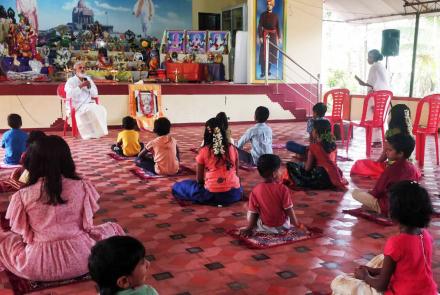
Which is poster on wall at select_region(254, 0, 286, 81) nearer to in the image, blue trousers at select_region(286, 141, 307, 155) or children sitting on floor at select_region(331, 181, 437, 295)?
blue trousers at select_region(286, 141, 307, 155)

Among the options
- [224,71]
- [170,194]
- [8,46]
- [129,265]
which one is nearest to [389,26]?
[224,71]

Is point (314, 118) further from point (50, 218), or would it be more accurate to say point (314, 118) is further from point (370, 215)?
point (50, 218)

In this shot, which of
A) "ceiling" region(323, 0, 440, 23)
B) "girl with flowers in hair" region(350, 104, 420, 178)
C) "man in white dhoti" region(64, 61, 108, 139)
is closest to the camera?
"girl with flowers in hair" region(350, 104, 420, 178)

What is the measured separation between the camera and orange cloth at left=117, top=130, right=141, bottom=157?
657cm

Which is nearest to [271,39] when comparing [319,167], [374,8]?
[374,8]

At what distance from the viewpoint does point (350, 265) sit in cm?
303

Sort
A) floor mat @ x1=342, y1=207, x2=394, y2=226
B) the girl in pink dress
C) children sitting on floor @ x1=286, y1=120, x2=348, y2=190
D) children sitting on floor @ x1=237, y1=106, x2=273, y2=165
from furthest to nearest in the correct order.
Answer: children sitting on floor @ x1=237, y1=106, x2=273, y2=165, children sitting on floor @ x1=286, y1=120, x2=348, y2=190, floor mat @ x1=342, y1=207, x2=394, y2=226, the girl in pink dress

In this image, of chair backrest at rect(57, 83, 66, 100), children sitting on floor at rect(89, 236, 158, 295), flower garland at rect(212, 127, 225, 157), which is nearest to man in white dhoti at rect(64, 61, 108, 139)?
chair backrest at rect(57, 83, 66, 100)

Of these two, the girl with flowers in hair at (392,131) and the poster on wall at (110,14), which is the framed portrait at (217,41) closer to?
the poster on wall at (110,14)

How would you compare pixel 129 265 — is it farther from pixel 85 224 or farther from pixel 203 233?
pixel 203 233

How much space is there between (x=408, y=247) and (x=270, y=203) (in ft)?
4.69

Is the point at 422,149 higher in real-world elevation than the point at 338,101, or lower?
lower

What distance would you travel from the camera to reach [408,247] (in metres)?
1.98

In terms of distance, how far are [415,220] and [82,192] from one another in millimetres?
1712
